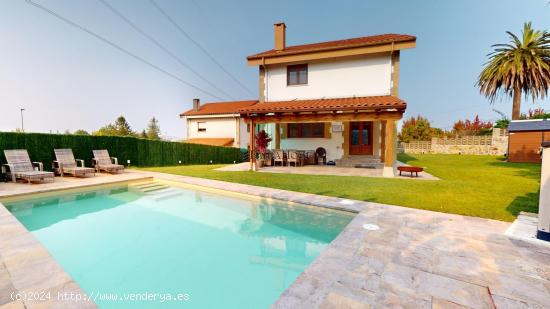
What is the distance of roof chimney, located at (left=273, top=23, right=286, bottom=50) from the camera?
1727 centimetres

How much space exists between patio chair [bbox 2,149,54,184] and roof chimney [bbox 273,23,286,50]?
49.8 feet

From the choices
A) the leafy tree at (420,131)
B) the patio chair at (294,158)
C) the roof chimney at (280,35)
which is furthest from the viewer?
the leafy tree at (420,131)

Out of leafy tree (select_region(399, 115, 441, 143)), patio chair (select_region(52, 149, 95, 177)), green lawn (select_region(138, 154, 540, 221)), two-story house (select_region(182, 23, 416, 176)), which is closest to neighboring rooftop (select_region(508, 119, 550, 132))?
green lawn (select_region(138, 154, 540, 221))

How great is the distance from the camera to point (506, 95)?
18891 millimetres

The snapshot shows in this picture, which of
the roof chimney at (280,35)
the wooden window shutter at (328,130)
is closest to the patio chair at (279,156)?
the wooden window shutter at (328,130)

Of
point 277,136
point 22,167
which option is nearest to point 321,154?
point 277,136

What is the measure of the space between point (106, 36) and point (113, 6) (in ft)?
5.49

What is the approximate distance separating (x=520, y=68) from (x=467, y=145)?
42.8 ft

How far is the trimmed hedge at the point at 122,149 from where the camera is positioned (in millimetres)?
10445

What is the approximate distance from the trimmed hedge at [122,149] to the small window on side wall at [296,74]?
9769 millimetres

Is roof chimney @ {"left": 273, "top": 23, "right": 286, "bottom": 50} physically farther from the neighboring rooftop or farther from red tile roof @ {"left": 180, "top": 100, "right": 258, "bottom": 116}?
the neighboring rooftop

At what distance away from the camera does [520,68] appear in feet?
56.3

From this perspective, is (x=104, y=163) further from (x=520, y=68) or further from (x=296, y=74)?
(x=520, y=68)

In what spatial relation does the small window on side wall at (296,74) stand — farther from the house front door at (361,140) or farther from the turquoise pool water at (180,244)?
the turquoise pool water at (180,244)
